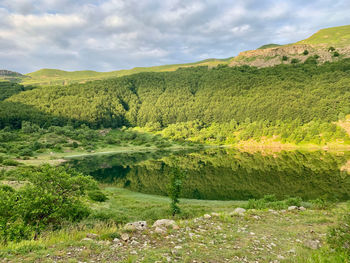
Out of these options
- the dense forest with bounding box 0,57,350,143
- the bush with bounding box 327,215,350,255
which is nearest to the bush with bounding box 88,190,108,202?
the bush with bounding box 327,215,350,255

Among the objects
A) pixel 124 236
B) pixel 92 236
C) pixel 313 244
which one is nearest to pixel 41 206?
pixel 92 236

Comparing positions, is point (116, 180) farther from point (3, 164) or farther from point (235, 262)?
point (235, 262)

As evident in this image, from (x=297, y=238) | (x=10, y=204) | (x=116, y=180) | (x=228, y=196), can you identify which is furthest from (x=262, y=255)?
(x=116, y=180)

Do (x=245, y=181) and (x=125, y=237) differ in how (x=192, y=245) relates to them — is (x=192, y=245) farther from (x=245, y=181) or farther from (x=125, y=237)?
(x=245, y=181)

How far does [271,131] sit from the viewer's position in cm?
13238

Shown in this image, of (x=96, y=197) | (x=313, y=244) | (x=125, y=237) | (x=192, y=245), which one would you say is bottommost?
(x=96, y=197)

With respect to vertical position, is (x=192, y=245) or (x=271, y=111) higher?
(x=192, y=245)

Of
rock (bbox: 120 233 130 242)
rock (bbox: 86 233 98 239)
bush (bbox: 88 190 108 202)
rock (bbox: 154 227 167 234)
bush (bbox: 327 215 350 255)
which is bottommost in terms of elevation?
bush (bbox: 88 190 108 202)

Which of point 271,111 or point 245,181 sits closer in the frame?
point 245,181

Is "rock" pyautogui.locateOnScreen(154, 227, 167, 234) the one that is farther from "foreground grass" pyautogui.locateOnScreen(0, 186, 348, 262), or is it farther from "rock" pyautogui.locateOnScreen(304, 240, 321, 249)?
"rock" pyautogui.locateOnScreen(304, 240, 321, 249)

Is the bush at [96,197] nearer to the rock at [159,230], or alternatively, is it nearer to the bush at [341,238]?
the rock at [159,230]

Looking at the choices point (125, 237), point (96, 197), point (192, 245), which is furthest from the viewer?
point (96, 197)

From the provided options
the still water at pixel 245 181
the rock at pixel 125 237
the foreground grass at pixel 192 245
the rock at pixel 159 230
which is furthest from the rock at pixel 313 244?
the still water at pixel 245 181

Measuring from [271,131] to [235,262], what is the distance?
140 metres
